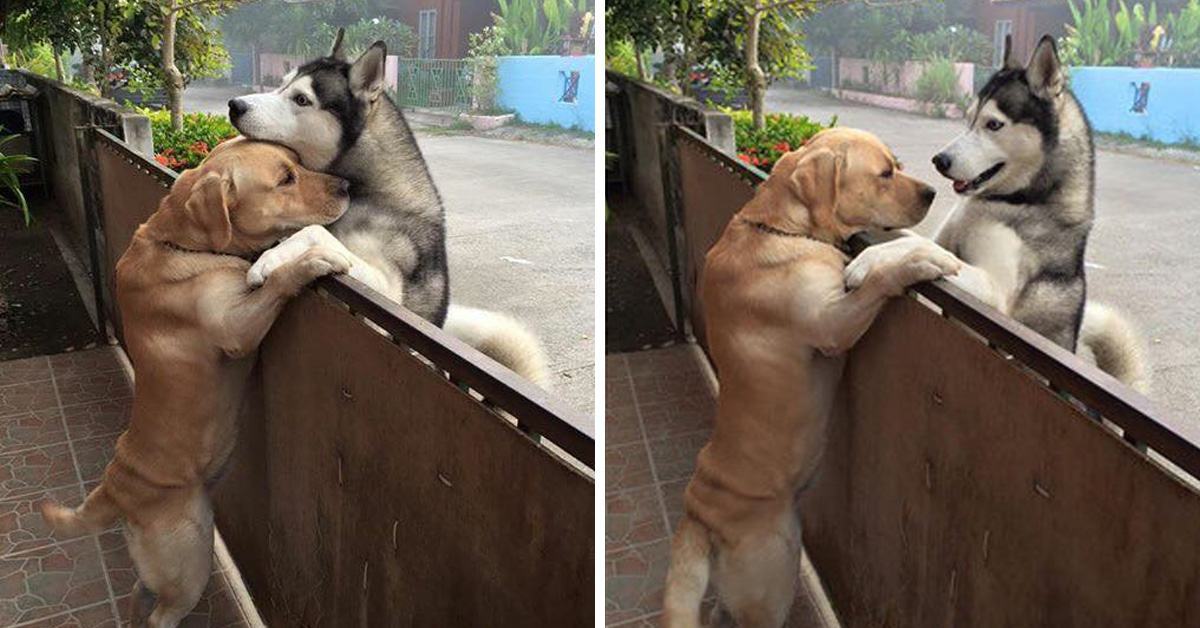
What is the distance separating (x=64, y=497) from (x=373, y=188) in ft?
3.55

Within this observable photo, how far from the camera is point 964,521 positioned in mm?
1554

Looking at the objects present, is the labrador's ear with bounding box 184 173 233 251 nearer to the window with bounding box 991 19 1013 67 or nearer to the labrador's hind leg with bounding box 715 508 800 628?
the labrador's hind leg with bounding box 715 508 800 628

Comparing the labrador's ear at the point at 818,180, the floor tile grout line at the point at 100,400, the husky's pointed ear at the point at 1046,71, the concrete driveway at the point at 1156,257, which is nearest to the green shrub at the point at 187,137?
the floor tile grout line at the point at 100,400

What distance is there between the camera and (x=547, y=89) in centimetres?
195

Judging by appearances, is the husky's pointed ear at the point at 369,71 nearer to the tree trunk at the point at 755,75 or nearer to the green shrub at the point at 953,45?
the tree trunk at the point at 755,75

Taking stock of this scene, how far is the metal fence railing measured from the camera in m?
1.90

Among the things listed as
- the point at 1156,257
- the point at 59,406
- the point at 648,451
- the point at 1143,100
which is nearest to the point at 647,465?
the point at 648,451

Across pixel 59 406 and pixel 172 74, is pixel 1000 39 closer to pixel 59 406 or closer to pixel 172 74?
pixel 172 74

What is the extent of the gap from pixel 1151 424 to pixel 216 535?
1.76 metres

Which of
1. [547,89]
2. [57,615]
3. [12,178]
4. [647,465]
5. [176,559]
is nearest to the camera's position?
[547,89]

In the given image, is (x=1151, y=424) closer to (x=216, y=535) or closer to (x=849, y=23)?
(x=849, y=23)

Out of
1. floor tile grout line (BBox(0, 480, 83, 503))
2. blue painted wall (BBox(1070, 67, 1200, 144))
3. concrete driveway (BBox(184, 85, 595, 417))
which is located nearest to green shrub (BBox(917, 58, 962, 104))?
blue painted wall (BBox(1070, 67, 1200, 144))

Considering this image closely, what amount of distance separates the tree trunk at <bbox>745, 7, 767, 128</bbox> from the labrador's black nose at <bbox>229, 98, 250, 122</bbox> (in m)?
1.08

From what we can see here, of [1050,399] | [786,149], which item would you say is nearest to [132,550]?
[786,149]
